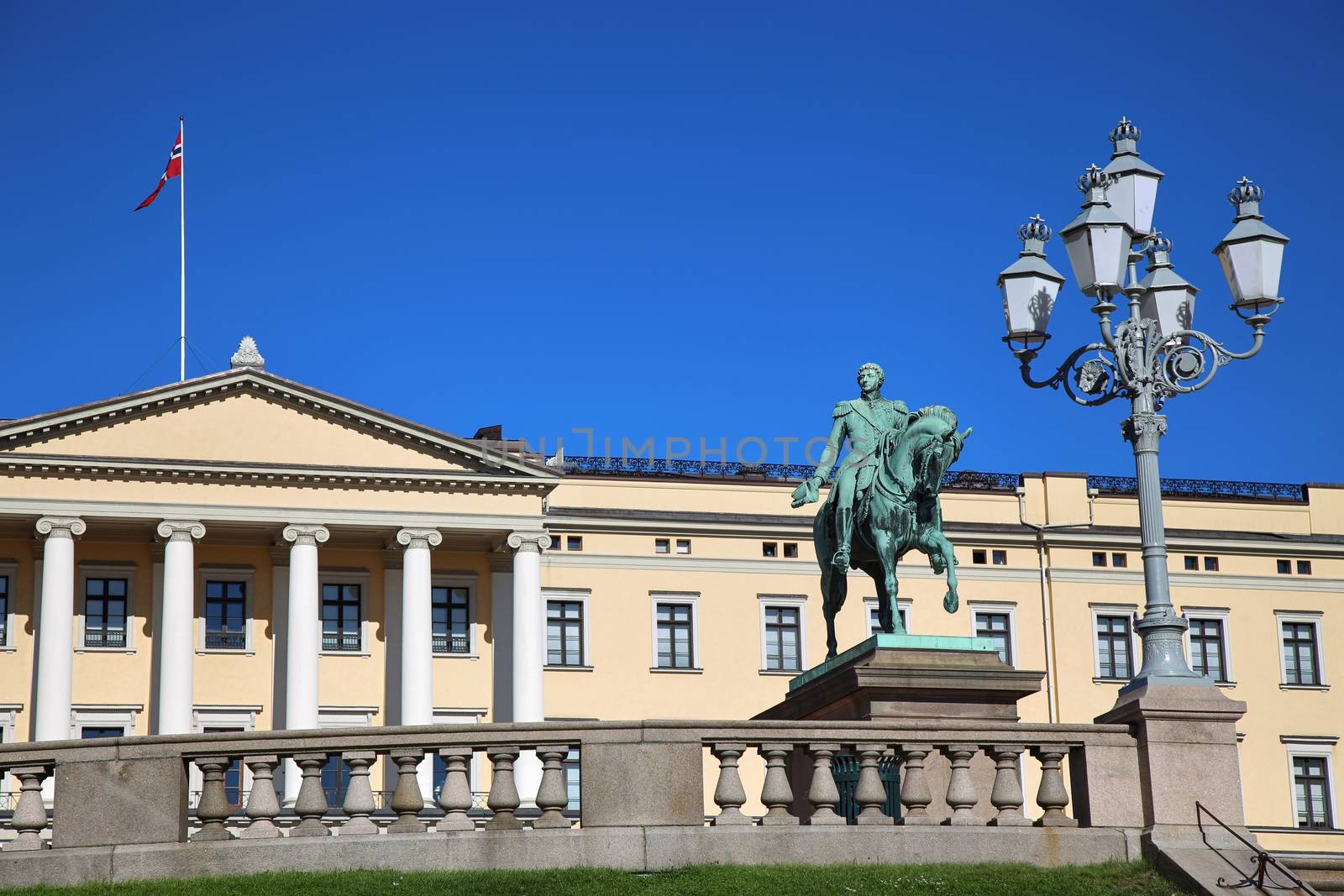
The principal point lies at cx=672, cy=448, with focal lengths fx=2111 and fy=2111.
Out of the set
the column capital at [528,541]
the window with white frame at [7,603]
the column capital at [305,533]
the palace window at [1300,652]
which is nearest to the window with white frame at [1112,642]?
the palace window at [1300,652]

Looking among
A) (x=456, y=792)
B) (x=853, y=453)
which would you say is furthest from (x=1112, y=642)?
(x=456, y=792)

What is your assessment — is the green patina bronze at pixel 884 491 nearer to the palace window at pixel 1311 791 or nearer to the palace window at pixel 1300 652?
the palace window at pixel 1311 791

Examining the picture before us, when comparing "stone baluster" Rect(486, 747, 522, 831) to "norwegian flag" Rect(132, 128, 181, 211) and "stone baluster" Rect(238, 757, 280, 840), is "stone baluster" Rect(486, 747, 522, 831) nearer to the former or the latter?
"stone baluster" Rect(238, 757, 280, 840)

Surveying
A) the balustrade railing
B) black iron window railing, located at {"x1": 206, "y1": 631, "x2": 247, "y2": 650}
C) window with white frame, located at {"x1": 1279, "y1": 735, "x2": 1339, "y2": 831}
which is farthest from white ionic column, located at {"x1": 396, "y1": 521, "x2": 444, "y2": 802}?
the balustrade railing

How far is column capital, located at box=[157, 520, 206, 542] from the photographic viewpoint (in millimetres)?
58281

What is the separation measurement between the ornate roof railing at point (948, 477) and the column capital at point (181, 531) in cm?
1132

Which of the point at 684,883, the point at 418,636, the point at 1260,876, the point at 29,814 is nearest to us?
the point at 684,883

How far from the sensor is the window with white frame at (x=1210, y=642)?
67938 mm

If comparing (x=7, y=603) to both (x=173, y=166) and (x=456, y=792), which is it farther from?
(x=456, y=792)

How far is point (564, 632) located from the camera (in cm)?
6366

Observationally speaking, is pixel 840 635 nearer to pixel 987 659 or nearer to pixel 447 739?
pixel 987 659

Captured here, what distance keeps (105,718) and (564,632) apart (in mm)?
13585

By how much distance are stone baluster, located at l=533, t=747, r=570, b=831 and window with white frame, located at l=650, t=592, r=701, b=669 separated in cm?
4696

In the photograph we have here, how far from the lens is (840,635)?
64312 millimetres
